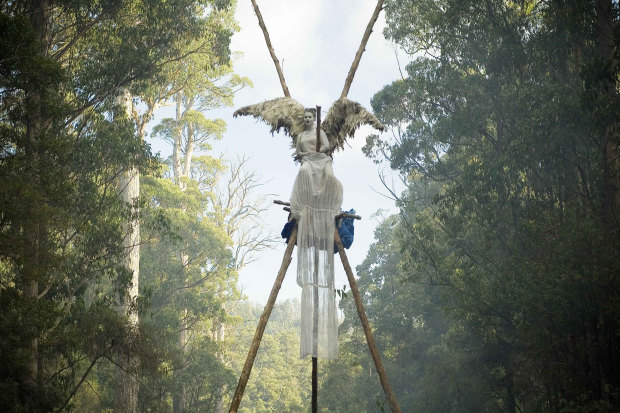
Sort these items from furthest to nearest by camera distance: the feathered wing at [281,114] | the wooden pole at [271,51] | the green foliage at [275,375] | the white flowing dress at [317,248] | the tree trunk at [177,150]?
the green foliage at [275,375], the tree trunk at [177,150], the wooden pole at [271,51], the feathered wing at [281,114], the white flowing dress at [317,248]

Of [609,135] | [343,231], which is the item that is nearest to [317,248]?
[343,231]

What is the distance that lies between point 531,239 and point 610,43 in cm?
282

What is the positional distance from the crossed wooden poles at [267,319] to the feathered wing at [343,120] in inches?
29.4

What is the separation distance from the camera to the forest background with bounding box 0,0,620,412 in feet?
21.6

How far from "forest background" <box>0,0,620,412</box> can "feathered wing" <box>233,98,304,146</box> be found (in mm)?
2050

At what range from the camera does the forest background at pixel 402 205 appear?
6.58 meters

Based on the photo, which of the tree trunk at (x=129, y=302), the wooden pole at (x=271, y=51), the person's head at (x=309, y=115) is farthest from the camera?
the tree trunk at (x=129, y=302)

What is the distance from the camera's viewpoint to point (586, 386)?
7855 mm

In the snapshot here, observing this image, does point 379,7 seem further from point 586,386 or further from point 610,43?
point 586,386

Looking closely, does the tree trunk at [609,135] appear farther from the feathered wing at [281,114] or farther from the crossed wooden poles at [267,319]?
the feathered wing at [281,114]

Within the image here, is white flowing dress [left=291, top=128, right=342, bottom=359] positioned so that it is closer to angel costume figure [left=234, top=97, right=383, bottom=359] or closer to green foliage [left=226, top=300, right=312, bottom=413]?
angel costume figure [left=234, top=97, right=383, bottom=359]

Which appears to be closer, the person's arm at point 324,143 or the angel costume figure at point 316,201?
the angel costume figure at point 316,201

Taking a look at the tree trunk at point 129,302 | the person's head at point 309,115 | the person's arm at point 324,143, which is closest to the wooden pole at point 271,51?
the person's head at point 309,115

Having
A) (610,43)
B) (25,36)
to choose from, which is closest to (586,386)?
(610,43)
